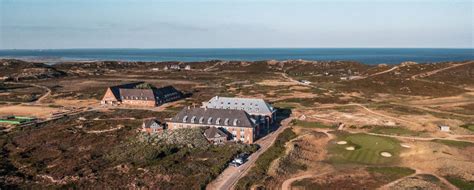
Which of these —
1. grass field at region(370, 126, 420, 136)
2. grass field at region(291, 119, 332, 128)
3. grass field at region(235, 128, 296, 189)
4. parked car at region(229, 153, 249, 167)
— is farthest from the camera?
grass field at region(291, 119, 332, 128)

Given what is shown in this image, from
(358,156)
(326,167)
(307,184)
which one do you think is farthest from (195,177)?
(358,156)

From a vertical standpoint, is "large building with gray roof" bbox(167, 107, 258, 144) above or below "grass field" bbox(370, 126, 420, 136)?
above

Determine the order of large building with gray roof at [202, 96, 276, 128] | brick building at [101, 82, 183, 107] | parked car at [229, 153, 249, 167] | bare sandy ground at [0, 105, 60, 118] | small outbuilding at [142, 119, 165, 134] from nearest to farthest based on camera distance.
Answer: parked car at [229, 153, 249, 167] < small outbuilding at [142, 119, 165, 134] < large building with gray roof at [202, 96, 276, 128] < bare sandy ground at [0, 105, 60, 118] < brick building at [101, 82, 183, 107]

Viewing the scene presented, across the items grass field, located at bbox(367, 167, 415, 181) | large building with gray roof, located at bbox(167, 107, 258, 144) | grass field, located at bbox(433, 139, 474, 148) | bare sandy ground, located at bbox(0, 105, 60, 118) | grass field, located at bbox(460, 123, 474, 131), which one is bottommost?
bare sandy ground, located at bbox(0, 105, 60, 118)

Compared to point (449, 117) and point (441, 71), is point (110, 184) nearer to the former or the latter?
point (449, 117)

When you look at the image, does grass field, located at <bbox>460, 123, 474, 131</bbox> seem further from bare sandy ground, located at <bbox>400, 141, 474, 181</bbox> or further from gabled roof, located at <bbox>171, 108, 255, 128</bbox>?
gabled roof, located at <bbox>171, 108, 255, 128</bbox>

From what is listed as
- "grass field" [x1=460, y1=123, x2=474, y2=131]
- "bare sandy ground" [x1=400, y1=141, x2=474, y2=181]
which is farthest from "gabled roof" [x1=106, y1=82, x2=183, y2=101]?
"grass field" [x1=460, y1=123, x2=474, y2=131]
